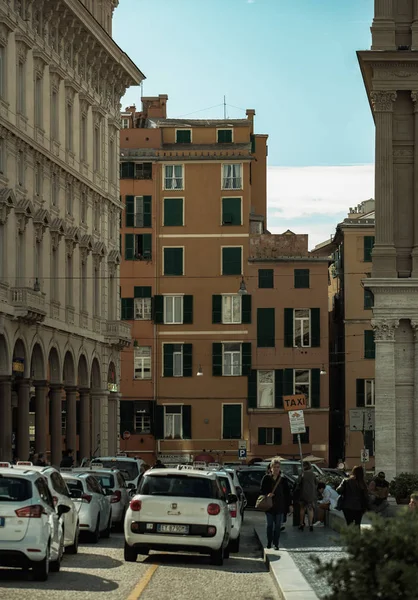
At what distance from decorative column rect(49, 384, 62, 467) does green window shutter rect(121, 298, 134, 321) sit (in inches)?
976

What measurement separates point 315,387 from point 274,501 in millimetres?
56368

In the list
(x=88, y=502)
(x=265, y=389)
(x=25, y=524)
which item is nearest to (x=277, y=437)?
(x=265, y=389)

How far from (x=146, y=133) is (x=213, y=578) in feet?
218

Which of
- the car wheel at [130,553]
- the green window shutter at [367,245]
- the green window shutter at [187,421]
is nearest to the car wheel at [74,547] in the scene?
the car wheel at [130,553]

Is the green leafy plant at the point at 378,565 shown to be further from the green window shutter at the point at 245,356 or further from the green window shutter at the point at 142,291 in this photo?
the green window shutter at the point at 142,291

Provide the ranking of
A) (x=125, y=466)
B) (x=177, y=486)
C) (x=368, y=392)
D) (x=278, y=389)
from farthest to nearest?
(x=368, y=392) → (x=278, y=389) → (x=125, y=466) → (x=177, y=486)

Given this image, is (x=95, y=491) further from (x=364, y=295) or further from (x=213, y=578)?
(x=364, y=295)

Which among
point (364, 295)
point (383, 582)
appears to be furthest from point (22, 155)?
point (383, 582)

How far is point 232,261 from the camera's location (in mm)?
85312

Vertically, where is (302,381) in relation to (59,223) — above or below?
below

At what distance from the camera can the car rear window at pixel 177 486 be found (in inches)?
961

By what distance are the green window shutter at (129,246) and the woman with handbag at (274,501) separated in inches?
2266

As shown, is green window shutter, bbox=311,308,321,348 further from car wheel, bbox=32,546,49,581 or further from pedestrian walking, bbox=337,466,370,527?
car wheel, bbox=32,546,49,581

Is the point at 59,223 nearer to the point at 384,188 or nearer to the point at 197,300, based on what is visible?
the point at 384,188
